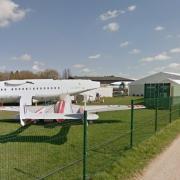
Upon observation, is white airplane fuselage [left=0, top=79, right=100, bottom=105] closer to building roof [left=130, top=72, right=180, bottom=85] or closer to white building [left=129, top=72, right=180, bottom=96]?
white building [left=129, top=72, right=180, bottom=96]

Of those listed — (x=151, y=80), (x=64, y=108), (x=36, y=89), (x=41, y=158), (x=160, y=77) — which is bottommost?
(x=41, y=158)

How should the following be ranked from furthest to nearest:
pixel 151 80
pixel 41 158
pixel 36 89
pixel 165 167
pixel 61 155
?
pixel 151 80
pixel 36 89
pixel 61 155
pixel 41 158
pixel 165 167

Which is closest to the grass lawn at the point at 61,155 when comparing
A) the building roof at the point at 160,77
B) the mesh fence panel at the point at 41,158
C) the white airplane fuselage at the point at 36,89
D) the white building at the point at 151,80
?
the mesh fence panel at the point at 41,158

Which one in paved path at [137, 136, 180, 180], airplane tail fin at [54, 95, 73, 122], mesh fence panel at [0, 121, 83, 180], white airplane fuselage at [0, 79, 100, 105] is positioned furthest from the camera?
white airplane fuselage at [0, 79, 100, 105]

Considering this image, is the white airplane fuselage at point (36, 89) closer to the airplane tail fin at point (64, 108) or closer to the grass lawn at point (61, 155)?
the airplane tail fin at point (64, 108)

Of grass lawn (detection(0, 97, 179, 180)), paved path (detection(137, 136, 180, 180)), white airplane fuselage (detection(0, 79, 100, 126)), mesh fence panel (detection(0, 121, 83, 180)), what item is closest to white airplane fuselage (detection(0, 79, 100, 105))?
white airplane fuselage (detection(0, 79, 100, 126))

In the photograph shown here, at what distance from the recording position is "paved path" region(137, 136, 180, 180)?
6668mm


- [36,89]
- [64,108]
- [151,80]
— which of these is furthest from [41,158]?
[151,80]

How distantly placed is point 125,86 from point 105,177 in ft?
258

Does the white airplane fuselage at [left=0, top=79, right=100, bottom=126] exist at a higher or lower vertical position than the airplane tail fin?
higher

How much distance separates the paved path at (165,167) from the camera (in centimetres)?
667

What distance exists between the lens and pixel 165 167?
7.43 meters

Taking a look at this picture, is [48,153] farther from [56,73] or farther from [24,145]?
[56,73]

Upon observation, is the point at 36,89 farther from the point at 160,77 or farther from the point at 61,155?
the point at 160,77
